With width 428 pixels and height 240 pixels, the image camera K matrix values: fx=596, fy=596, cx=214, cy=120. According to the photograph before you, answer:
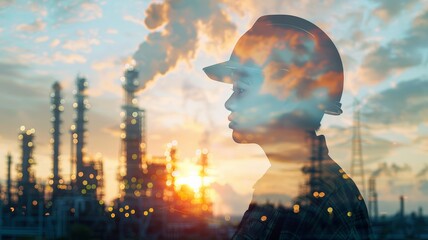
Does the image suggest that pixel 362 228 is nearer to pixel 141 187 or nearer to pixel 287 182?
pixel 287 182

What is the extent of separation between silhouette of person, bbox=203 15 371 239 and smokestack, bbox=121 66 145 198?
95.7 feet

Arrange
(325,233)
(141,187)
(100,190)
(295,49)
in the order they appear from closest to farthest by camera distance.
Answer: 1. (325,233)
2. (295,49)
3. (141,187)
4. (100,190)

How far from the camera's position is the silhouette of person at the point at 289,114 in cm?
161

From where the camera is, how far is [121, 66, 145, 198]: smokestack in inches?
1223

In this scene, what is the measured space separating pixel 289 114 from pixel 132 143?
30053mm

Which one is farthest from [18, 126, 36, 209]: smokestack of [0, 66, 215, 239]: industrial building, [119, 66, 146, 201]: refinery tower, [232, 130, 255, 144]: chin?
[232, 130, 255, 144]: chin

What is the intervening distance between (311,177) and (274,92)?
26cm

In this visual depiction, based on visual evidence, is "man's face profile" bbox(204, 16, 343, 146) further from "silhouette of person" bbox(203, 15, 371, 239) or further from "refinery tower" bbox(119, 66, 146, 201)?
"refinery tower" bbox(119, 66, 146, 201)

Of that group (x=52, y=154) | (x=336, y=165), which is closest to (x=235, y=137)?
(x=336, y=165)

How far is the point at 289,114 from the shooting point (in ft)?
5.48

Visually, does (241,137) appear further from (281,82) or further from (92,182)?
(92,182)

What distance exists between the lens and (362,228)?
1653 mm

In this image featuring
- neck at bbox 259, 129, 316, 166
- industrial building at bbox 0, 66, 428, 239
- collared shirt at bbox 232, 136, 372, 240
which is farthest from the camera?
industrial building at bbox 0, 66, 428, 239

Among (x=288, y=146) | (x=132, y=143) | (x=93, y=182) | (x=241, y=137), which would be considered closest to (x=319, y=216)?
(x=288, y=146)
